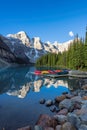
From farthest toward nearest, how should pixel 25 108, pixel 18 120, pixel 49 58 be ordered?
pixel 49 58 < pixel 25 108 < pixel 18 120

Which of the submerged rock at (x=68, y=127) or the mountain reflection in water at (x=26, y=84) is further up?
the submerged rock at (x=68, y=127)

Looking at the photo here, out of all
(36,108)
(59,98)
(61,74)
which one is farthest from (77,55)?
(36,108)

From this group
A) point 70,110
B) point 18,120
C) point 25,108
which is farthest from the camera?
point 25,108

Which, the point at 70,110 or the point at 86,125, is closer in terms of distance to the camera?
the point at 86,125

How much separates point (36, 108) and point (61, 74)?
35.5m

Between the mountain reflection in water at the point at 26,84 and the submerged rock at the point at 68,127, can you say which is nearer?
the submerged rock at the point at 68,127

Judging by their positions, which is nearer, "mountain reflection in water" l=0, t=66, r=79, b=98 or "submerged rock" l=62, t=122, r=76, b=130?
"submerged rock" l=62, t=122, r=76, b=130

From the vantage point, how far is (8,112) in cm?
1731

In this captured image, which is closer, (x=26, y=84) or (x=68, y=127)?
(x=68, y=127)

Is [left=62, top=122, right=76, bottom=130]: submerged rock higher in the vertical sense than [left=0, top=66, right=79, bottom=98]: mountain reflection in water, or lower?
higher

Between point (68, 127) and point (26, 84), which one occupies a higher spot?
point (68, 127)

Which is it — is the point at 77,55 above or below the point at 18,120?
above

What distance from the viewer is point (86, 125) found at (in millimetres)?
12250

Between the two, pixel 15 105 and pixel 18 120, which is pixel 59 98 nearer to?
pixel 15 105
